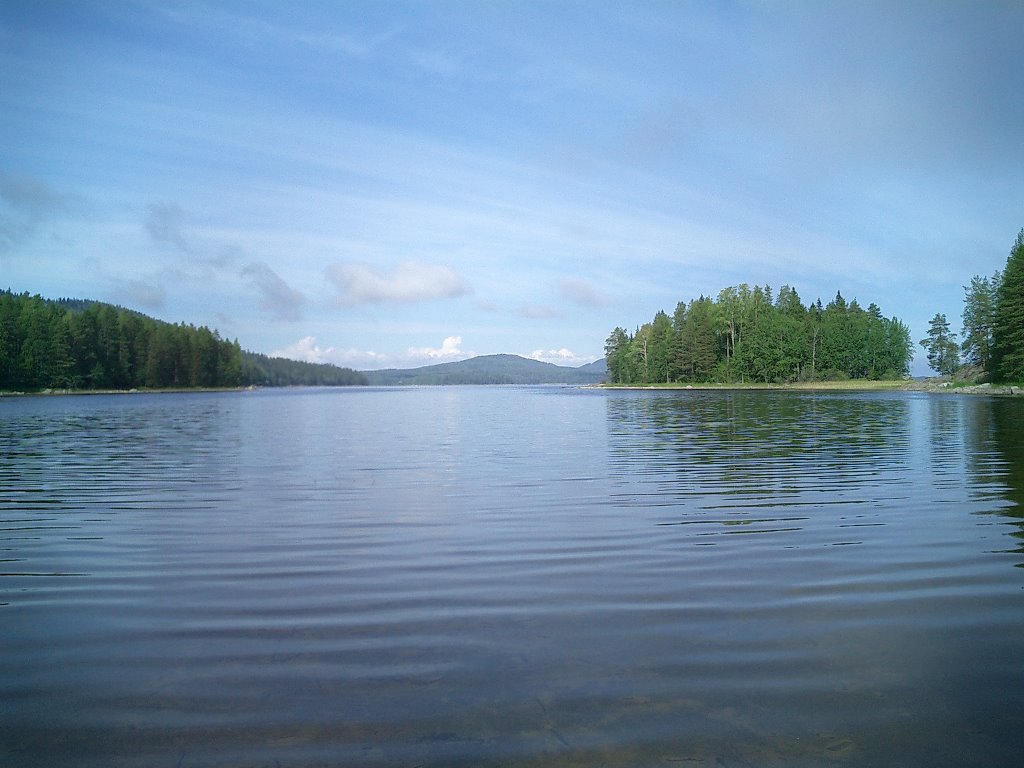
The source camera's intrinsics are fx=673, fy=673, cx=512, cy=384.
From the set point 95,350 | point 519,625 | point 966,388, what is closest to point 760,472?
point 519,625

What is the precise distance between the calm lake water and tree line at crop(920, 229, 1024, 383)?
8636 centimetres

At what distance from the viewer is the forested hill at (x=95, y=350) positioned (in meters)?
128

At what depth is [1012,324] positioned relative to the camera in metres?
84.6

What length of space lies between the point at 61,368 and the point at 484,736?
15661 cm

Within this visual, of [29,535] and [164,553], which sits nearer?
[164,553]

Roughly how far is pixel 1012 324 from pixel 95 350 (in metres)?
163

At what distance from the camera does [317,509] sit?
1538cm

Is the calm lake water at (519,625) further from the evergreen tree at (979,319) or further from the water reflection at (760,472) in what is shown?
the evergreen tree at (979,319)

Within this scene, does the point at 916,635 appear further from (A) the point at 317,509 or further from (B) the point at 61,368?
(B) the point at 61,368

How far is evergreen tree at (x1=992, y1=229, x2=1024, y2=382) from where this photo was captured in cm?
8469

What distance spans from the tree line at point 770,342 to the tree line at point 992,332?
9194mm

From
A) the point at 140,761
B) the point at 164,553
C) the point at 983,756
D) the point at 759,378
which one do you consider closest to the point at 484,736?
the point at 140,761

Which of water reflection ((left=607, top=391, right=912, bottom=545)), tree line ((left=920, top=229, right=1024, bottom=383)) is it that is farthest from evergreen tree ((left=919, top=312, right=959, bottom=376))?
water reflection ((left=607, top=391, right=912, bottom=545))

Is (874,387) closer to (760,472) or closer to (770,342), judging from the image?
(770,342)
